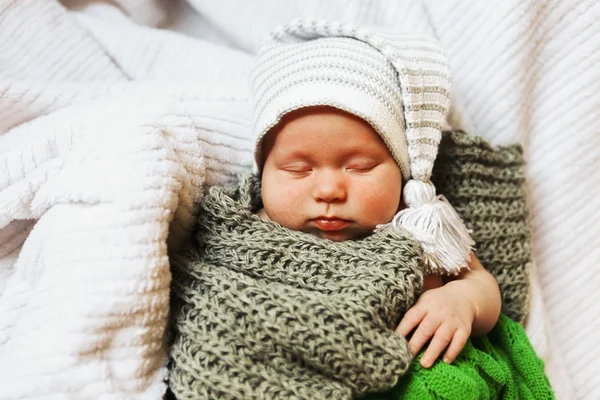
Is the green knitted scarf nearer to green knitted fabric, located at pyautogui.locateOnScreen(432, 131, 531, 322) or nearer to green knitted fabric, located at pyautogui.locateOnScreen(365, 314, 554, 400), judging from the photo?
green knitted fabric, located at pyautogui.locateOnScreen(365, 314, 554, 400)

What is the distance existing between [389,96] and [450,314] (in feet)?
1.31

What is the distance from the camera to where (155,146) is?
947mm

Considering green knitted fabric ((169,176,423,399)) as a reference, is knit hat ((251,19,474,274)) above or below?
above

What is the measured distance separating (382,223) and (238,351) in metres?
0.36

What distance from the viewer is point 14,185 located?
3.21 feet

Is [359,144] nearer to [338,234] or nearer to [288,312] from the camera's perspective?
[338,234]

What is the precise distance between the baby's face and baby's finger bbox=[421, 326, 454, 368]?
0.75 feet

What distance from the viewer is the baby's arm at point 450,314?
3.02 ft

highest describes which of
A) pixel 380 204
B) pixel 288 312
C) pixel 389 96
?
pixel 389 96

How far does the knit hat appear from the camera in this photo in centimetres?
100

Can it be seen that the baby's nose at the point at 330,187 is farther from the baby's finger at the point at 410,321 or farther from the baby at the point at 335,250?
the baby's finger at the point at 410,321

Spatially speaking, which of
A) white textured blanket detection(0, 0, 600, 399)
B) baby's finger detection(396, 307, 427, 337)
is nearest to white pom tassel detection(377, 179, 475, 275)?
baby's finger detection(396, 307, 427, 337)

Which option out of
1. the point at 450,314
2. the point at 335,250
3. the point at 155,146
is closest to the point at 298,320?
the point at 335,250

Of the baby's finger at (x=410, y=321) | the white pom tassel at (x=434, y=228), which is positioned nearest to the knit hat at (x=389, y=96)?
the white pom tassel at (x=434, y=228)
